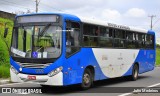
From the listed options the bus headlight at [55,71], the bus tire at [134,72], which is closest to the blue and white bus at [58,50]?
the bus headlight at [55,71]

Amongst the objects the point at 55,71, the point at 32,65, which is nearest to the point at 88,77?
the point at 55,71

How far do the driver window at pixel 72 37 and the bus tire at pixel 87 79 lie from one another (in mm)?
1267

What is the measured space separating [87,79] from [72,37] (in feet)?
6.65

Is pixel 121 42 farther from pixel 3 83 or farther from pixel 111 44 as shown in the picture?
pixel 3 83

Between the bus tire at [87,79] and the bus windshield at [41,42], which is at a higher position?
the bus windshield at [41,42]

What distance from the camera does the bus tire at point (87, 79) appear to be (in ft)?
48.8

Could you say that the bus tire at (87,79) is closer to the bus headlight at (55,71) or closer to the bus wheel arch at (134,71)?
the bus headlight at (55,71)

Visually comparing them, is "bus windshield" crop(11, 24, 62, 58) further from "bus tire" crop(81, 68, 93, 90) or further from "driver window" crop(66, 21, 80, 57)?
"bus tire" crop(81, 68, 93, 90)

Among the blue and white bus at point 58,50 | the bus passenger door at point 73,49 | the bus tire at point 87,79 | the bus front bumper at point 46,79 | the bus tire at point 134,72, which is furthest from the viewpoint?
the bus tire at point 134,72

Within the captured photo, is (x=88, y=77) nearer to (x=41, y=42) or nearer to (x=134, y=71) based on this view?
(x=41, y=42)

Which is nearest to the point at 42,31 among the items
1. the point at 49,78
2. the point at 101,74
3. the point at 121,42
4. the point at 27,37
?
the point at 27,37

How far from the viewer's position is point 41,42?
13445mm

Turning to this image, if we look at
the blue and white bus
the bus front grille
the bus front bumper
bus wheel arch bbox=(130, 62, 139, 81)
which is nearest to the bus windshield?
the blue and white bus

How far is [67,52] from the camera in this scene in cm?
1360
